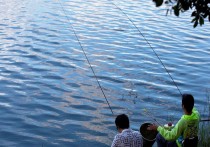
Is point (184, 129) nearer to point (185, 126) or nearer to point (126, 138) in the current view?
point (185, 126)

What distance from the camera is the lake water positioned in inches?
403

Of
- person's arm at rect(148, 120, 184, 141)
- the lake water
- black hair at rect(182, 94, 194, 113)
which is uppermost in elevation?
black hair at rect(182, 94, 194, 113)

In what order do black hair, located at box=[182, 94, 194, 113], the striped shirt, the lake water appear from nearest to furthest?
the striped shirt < black hair, located at box=[182, 94, 194, 113] < the lake water

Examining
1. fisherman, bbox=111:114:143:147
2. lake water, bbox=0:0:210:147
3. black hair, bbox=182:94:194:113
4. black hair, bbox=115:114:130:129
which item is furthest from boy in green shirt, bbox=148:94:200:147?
lake water, bbox=0:0:210:147

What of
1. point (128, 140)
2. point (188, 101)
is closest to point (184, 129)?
point (188, 101)

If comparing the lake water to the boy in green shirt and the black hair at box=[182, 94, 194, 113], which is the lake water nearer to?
the boy in green shirt

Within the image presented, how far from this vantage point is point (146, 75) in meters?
13.7

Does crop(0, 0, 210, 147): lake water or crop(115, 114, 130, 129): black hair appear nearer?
crop(115, 114, 130, 129): black hair

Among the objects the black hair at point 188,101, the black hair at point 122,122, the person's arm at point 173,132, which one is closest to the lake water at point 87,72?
the person's arm at point 173,132

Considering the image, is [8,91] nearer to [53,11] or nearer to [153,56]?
[153,56]

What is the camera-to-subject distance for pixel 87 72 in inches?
536

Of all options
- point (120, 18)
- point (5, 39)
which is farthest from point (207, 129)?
point (120, 18)

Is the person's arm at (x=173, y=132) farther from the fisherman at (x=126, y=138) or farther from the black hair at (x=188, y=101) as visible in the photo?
the fisherman at (x=126, y=138)

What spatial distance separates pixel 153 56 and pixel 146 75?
86.8 inches
